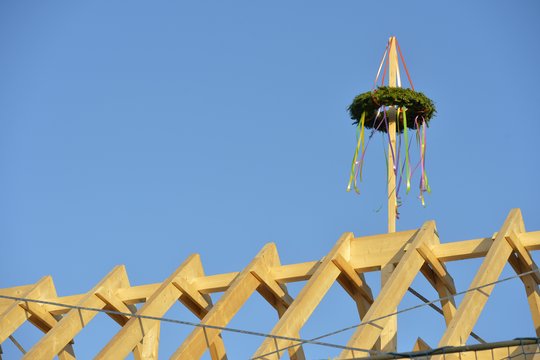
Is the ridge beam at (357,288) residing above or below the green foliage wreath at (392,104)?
below

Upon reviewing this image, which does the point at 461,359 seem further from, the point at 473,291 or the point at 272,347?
the point at 272,347

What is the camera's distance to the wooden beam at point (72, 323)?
10.9 metres

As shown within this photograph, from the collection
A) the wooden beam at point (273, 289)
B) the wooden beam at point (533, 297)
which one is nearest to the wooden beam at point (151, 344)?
the wooden beam at point (273, 289)

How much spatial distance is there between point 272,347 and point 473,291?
65.2 inches

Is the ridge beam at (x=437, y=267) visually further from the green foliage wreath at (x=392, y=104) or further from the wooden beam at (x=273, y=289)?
the green foliage wreath at (x=392, y=104)

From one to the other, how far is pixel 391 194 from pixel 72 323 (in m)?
3.31

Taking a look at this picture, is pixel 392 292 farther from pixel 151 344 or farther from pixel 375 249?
pixel 151 344

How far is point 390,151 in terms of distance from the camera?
1221 centimetres

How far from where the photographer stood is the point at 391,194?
12.0m

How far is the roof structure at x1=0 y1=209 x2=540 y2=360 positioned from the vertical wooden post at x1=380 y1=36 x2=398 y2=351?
0.24ft

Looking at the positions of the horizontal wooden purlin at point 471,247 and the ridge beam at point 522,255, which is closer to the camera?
the ridge beam at point 522,255

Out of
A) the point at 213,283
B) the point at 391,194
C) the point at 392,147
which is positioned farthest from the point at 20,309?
the point at 392,147

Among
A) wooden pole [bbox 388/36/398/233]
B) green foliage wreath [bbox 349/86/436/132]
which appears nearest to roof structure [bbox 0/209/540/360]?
wooden pole [bbox 388/36/398/233]

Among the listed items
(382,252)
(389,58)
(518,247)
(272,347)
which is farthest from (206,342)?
(389,58)
